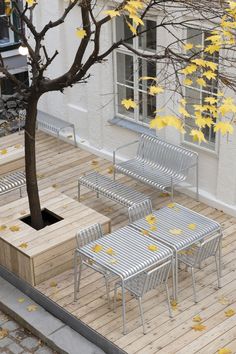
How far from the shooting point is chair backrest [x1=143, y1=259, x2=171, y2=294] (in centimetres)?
757

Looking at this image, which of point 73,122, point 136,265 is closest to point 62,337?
point 136,265

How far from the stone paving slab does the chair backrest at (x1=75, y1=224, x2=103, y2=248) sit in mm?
963

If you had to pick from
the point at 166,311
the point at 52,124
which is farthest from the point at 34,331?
the point at 52,124

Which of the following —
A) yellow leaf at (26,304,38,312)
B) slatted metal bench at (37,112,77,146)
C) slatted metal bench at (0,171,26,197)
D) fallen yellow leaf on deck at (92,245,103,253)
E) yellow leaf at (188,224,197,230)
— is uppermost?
fallen yellow leaf on deck at (92,245,103,253)

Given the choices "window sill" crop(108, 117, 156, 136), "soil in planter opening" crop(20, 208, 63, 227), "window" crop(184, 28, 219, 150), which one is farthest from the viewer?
"window sill" crop(108, 117, 156, 136)

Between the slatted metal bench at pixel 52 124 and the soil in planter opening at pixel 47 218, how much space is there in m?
3.24

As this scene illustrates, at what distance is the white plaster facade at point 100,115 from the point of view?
33.3ft

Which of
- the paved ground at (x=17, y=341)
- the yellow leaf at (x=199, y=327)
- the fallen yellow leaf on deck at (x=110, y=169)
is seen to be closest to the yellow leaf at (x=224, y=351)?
the yellow leaf at (x=199, y=327)

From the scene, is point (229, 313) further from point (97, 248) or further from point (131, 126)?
point (131, 126)

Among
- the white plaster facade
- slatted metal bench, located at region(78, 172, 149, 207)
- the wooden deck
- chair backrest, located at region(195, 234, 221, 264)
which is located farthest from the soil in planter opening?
the white plaster facade

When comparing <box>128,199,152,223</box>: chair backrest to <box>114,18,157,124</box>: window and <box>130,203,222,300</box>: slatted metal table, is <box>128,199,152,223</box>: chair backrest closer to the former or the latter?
<box>130,203,222,300</box>: slatted metal table

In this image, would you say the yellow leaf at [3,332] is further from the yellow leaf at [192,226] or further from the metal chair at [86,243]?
the yellow leaf at [192,226]

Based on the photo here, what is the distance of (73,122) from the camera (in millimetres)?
12828

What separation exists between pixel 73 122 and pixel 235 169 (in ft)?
12.9
